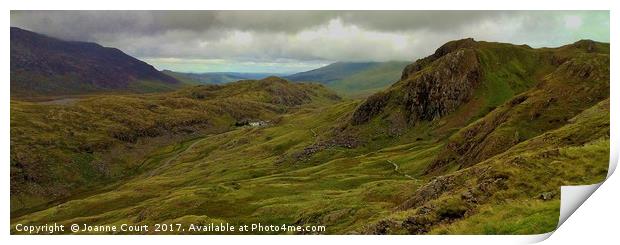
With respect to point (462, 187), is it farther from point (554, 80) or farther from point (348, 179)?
point (554, 80)

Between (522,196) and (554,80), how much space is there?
106526 millimetres

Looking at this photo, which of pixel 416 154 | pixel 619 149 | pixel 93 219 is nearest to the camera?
pixel 619 149

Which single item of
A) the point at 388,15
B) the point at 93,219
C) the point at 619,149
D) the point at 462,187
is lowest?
the point at 93,219

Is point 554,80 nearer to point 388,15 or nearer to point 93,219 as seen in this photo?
point 388,15

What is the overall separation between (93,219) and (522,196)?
112 metres

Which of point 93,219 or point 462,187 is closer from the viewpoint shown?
point 462,187
